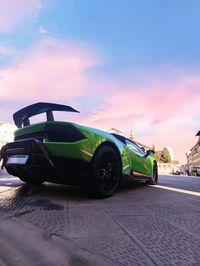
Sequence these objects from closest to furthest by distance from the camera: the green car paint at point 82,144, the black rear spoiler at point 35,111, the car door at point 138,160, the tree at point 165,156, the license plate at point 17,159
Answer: the green car paint at point 82,144 < the license plate at point 17,159 < the black rear spoiler at point 35,111 < the car door at point 138,160 < the tree at point 165,156

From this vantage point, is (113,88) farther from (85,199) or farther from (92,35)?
(85,199)

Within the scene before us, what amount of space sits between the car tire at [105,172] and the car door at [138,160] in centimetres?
78

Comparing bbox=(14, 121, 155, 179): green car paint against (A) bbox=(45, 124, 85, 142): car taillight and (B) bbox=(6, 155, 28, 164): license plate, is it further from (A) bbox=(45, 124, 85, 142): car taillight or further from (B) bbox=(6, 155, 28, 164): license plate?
(B) bbox=(6, 155, 28, 164): license plate

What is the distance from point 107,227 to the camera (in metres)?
2.80

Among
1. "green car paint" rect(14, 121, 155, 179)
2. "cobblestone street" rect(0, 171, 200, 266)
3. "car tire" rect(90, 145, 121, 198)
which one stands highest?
"green car paint" rect(14, 121, 155, 179)

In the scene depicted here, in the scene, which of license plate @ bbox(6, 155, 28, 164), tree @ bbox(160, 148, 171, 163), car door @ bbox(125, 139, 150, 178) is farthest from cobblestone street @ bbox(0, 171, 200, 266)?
tree @ bbox(160, 148, 171, 163)

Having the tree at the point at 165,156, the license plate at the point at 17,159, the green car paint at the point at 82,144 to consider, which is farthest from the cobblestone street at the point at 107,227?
the tree at the point at 165,156

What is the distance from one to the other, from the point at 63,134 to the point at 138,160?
206cm

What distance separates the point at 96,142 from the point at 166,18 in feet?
25.5

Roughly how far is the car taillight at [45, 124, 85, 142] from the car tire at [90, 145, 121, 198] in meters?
0.39

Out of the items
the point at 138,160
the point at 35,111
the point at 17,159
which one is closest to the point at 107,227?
the point at 17,159

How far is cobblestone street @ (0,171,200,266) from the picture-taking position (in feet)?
6.95

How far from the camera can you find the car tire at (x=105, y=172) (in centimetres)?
406

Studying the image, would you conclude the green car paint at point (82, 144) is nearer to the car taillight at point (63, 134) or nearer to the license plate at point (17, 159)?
the car taillight at point (63, 134)
